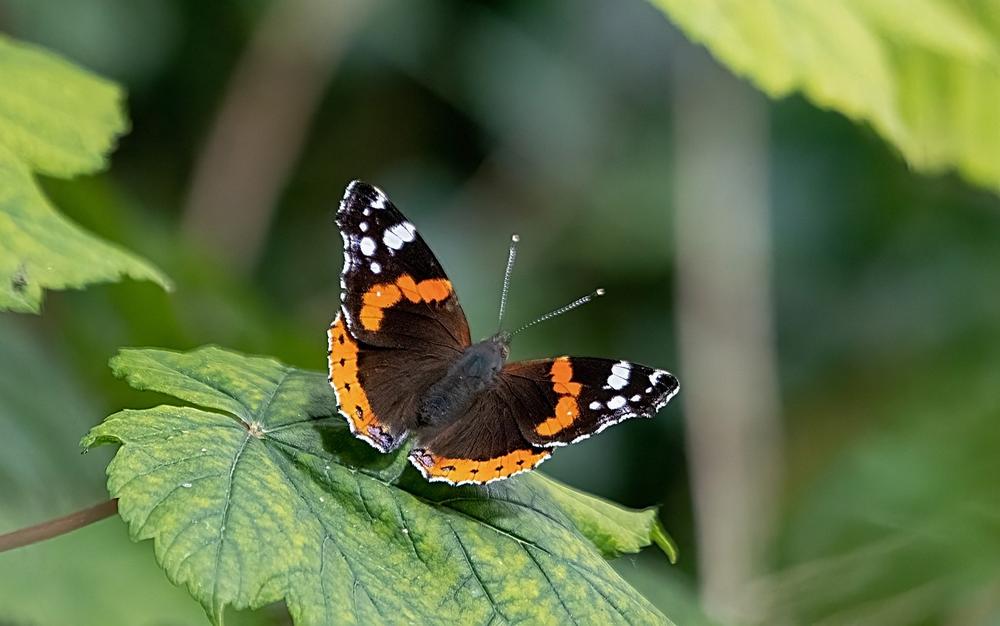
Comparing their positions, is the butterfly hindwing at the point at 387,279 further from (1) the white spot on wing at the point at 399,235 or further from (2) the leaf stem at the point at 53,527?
(2) the leaf stem at the point at 53,527

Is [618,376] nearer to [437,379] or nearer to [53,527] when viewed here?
[437,379]

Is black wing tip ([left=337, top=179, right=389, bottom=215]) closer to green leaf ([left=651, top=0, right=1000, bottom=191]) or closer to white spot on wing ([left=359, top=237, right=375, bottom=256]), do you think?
white spot on wing ([left=359, top=237, right=375, bottom=256])

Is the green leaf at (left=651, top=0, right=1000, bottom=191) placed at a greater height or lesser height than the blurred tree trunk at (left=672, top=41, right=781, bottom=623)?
greater

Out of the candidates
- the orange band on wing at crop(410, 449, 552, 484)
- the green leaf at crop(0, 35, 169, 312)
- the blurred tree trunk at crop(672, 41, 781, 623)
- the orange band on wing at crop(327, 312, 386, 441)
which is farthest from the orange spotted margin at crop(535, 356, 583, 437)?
the blurred tree trunk at crop(672, 41, 781, 623)

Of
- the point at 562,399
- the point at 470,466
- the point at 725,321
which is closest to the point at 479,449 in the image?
the point at 470,466

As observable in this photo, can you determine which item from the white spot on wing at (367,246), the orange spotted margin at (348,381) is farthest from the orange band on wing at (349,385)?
the white spot on wing at (367,246)

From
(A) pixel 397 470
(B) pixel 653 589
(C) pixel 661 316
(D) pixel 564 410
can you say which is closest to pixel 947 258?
(C) pixel 661 316
